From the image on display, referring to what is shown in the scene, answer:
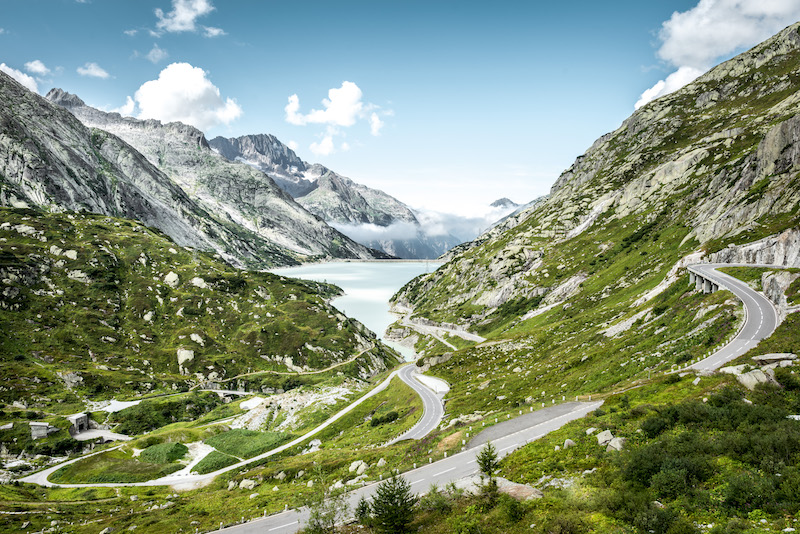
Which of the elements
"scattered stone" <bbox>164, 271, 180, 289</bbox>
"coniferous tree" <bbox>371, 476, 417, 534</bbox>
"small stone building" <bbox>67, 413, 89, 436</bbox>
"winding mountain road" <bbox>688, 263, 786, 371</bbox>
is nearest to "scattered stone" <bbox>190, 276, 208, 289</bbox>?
"scattered stone" <bbox>164, 271, 180, 289</bbox>

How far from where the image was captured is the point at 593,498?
2034 cm

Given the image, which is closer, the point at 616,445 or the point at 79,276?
the point at 616,445

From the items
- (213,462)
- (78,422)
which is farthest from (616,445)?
(78,422)

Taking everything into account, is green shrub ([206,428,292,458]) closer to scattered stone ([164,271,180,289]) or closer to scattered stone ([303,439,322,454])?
scattered stone ([303,439,322,454])

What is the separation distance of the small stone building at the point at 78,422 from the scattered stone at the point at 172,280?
330ft

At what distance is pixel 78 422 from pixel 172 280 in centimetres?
10848

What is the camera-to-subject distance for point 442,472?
1357 inches

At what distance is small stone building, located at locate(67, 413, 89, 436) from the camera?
9600 centimetres

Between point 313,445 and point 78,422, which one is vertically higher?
point 78,422

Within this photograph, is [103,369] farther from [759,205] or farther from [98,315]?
[759,205]

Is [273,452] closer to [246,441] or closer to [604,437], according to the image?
[246,441]

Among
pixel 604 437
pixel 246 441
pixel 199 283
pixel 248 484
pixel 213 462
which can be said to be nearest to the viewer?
pixel 604 437

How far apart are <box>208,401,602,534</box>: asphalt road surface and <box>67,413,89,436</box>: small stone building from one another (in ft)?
294

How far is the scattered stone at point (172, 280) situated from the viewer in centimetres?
19462
